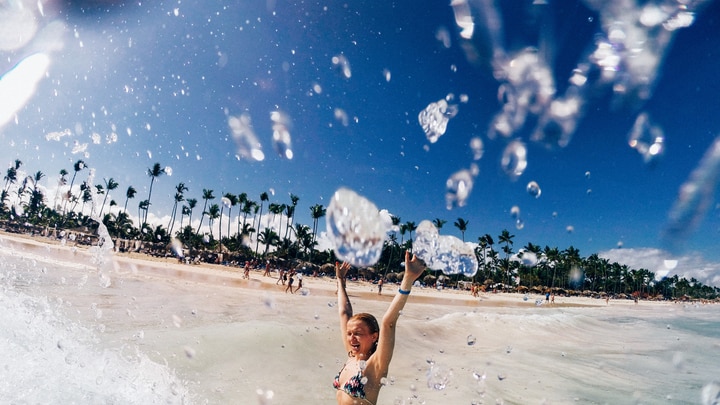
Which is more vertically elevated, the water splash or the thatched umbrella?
Result: the water splash

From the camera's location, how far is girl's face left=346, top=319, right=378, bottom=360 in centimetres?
347

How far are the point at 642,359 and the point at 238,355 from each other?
49.0 feet

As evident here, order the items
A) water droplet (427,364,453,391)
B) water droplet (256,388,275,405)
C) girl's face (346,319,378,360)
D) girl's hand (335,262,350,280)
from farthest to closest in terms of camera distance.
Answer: water droplet (427,364,453,391), water droplet (256,388,275,405), girl's hand (335,262,350,280), girl's face (346,319,378,360)

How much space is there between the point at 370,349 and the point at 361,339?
0.42ft

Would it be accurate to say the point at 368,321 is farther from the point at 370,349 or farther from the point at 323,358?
the point at 323,358

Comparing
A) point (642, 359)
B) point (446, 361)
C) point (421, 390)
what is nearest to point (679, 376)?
point (642, 359)

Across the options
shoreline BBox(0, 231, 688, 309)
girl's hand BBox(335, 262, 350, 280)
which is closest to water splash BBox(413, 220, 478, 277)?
girl's hand BBox(335, 262, 350, 280)

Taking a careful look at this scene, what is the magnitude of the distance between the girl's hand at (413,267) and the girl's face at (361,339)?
724 mm

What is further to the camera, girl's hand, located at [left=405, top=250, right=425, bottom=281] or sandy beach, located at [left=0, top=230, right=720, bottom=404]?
sandy beach, located at [left=0, top=230, right=720, bottom=404]

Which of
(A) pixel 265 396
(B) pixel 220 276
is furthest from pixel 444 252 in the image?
(B) pixel 220 276

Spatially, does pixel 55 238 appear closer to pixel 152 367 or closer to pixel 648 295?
pixel 152 367

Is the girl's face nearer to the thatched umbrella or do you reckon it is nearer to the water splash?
the water splash

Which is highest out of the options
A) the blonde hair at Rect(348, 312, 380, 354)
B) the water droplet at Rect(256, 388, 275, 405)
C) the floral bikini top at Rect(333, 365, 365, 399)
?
the blonde hair at Rect(348, 312, 380, 354)

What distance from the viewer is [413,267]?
3.08m
